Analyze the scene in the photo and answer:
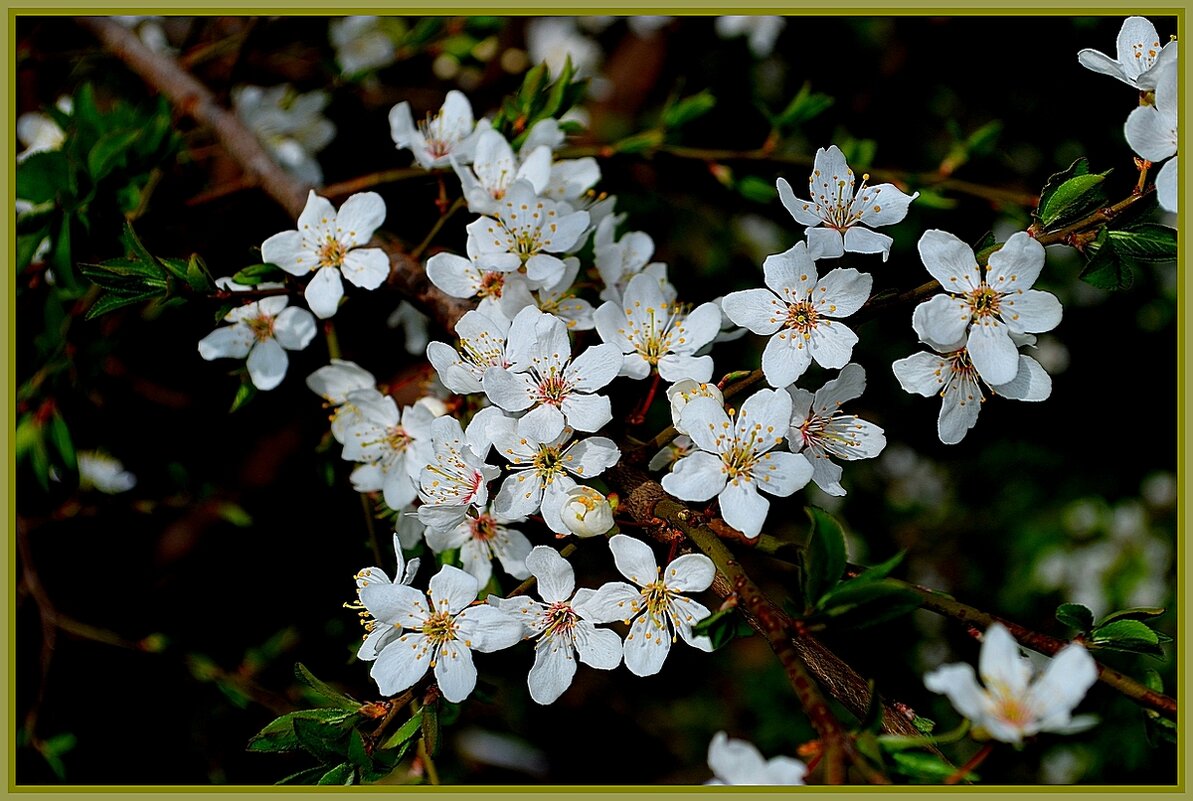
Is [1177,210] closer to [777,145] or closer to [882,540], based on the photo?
[777,145]

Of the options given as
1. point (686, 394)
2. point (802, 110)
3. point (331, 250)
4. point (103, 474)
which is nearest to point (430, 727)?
point (686, 394)

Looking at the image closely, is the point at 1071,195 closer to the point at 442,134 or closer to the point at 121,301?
the point at 442,134

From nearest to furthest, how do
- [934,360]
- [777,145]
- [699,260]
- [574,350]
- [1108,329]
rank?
1. [934,360]
2. [574,350]
3. [777,145]
4. [699,260]
5. [1108,329]

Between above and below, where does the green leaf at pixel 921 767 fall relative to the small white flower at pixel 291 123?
below

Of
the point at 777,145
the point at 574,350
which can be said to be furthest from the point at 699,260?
the point at 574,350

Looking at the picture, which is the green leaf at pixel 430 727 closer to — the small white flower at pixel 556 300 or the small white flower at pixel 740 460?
the small white flower at pixel 740 460

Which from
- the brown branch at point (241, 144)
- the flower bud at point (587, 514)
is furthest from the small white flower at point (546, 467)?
the brown branch at point (241, 144)
